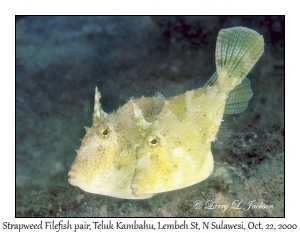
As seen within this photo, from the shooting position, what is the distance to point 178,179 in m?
2.84

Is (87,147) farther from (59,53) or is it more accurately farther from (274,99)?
(274,99)

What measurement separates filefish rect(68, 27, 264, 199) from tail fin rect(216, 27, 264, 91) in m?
0.11

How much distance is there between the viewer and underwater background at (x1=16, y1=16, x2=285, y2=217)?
14.2 ft

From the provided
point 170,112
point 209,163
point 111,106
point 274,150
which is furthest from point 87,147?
point 274,150

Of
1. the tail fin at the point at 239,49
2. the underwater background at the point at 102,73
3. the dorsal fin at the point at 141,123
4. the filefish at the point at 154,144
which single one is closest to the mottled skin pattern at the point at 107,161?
the filefish at the point at 154,144

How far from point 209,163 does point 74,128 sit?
2.39 m

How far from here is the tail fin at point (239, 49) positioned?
11.1 feet

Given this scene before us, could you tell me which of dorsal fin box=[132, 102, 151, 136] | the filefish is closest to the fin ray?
the filefish

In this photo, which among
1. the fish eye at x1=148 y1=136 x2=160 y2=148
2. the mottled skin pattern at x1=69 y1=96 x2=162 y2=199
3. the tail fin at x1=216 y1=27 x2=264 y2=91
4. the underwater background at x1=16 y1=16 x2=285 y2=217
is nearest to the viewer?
the fish eye at x1=148 y1=136 x2=160 y2=148

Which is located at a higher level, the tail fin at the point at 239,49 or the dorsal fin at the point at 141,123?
the tail fin at the point at 239,49

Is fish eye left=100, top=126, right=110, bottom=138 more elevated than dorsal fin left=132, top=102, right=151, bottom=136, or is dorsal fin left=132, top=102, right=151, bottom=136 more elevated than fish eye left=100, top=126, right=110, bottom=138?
dorsal fin left=132, top=102, right=151, bottom=136

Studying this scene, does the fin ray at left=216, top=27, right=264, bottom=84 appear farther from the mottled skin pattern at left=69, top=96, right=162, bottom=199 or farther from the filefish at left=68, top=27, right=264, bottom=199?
the mottled skin pattern at left=69, top=96, right=162, bottom=199

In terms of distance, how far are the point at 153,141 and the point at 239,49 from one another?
1643mm

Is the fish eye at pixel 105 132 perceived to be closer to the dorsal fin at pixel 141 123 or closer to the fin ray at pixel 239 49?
the dorsal fin at pixel 141 123
